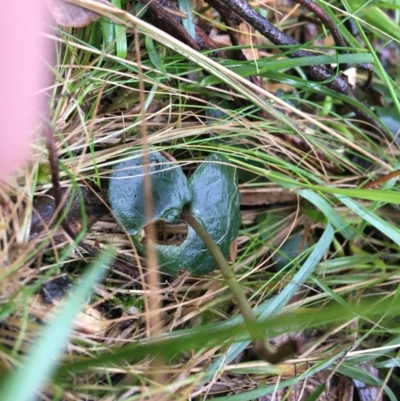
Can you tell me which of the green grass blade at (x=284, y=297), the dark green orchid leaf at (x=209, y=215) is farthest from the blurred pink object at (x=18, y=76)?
the green grass blade at (x=284, y=297)

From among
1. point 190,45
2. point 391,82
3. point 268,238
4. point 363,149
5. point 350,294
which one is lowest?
point 350,294

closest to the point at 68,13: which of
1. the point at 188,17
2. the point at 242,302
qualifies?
the point at 188,17

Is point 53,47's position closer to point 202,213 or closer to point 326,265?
point 202,213

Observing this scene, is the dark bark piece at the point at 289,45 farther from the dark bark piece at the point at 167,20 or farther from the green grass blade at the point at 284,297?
the green grass blade at the point at 284,297

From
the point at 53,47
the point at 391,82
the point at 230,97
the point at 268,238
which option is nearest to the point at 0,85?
the point at 53,47

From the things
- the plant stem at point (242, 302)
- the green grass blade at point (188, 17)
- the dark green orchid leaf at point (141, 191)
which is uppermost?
the green grass blade at point (188, 17)

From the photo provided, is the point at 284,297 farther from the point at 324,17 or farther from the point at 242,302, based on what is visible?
the point at 324,17

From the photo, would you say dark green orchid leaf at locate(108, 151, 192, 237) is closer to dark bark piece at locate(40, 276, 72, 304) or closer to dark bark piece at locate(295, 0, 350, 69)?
dark bark piece at locate(40, 276, 72, 304)
